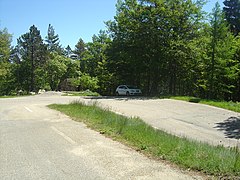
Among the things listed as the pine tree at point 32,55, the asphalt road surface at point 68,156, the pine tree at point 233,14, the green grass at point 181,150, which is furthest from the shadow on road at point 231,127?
the pine tree at point 32,55

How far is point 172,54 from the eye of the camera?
3466cm

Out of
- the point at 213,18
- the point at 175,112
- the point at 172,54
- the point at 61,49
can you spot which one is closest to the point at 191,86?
the point at 172,54

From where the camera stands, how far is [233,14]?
43906 millimetres

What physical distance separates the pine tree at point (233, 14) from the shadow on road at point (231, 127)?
1154 inches

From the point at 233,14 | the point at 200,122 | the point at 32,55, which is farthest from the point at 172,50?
the point at 32,55

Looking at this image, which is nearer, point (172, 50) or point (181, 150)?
point (181, 150)

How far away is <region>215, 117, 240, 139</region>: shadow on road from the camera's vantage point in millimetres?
13334

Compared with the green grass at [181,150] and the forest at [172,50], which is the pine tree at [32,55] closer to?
the forest at [172,50]

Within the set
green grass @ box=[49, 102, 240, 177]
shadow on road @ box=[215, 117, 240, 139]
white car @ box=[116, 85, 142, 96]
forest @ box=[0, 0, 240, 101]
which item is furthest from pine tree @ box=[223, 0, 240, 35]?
green grass @ box=[49, 102, 240, 177]

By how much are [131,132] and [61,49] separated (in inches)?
3381

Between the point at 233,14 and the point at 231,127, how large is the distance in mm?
34038

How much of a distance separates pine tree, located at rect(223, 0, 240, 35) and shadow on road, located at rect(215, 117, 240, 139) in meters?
29.3

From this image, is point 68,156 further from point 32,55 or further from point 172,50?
point 32,55

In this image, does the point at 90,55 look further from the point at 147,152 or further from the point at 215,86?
the point at 147,152
